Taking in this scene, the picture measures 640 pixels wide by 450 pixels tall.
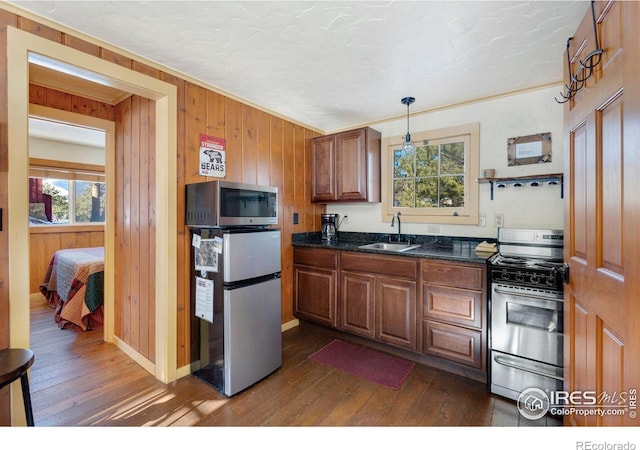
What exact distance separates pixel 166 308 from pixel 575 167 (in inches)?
106

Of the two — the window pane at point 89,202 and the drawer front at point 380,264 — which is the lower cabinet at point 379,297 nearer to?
the drawer front at point 380,264

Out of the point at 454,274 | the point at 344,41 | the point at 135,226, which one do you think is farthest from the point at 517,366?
the point at 135,226

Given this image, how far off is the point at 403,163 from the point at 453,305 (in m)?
1.64

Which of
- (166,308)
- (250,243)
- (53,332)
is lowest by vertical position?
(53,332)

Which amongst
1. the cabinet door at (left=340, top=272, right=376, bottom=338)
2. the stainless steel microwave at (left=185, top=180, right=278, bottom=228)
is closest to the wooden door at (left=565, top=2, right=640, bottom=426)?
the cabinet door at (left=340, top=272, right=376, bottom=338)

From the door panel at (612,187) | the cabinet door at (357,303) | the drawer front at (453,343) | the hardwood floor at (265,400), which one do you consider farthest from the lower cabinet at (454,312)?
the door panel at (612,187)

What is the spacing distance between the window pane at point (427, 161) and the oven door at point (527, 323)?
56.5 inches

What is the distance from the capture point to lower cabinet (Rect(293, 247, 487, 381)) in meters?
2.17

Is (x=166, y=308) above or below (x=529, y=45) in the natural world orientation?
below

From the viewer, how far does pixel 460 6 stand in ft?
4.98

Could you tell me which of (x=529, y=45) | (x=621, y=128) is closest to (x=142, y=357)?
(x=621, y=128)

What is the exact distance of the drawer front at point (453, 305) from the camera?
2.14 metres

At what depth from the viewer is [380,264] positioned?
2602mm
